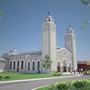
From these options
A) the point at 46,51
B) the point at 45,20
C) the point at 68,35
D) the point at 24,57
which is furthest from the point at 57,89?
the point at 68,35

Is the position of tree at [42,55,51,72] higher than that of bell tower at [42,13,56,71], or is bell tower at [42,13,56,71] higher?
bell tower at [42,13,56,71]

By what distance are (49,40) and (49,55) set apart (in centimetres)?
559

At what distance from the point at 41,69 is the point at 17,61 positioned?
54.6 ft

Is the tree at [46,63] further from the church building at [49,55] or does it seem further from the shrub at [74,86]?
the shrub at [74,86]

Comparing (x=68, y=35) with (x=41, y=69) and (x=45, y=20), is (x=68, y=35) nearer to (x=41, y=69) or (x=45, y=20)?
(x=45, y=20)

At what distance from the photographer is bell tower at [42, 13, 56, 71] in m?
68.9

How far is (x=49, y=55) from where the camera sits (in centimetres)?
6781

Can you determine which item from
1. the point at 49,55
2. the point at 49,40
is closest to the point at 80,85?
the point at 49,55

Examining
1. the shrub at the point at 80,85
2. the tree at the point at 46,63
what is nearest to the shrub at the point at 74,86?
the shrub at the point at 80,85

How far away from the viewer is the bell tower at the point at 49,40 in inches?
2714

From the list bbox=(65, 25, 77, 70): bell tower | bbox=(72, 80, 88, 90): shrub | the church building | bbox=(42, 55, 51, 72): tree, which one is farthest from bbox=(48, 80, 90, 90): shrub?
bbox=(65, 25, 77, 70): bell tower

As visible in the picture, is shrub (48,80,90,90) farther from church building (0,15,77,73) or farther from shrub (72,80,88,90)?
church building (0,15,77,73)

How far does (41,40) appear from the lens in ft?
236

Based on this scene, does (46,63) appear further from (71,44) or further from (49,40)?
(71,44)
